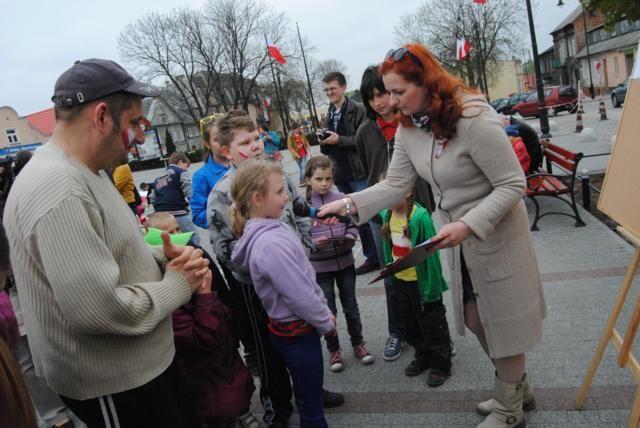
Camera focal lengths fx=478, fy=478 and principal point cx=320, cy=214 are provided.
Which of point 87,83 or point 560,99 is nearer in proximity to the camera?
point 87,83

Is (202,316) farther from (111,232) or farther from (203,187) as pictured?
(203,187)

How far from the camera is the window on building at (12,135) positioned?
191 feet

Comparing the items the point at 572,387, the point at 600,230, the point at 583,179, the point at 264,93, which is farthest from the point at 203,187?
the point at 264,93

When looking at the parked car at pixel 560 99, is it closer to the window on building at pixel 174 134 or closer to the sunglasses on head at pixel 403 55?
the sunglasses on head at pixel 403 55

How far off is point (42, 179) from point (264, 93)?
2210 inches

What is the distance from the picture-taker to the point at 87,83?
62.7 inches

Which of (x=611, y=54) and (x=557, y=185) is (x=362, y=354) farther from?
(x=611, y=54)

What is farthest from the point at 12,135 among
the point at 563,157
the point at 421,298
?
the point at 421,298

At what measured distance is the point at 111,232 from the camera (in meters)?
1.59

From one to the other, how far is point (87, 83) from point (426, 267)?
2.24 m

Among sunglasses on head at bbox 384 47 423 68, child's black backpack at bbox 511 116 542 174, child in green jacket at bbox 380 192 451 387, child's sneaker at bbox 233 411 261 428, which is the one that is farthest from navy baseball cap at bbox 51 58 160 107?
child's black backpack at bbox 511 116 542 174

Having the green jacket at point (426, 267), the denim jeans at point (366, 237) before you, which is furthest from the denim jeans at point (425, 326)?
the denim jeans at point (366, 237)

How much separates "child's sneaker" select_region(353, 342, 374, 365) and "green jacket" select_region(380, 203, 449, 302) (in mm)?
745

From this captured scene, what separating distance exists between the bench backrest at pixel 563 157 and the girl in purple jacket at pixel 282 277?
16.0 ft
